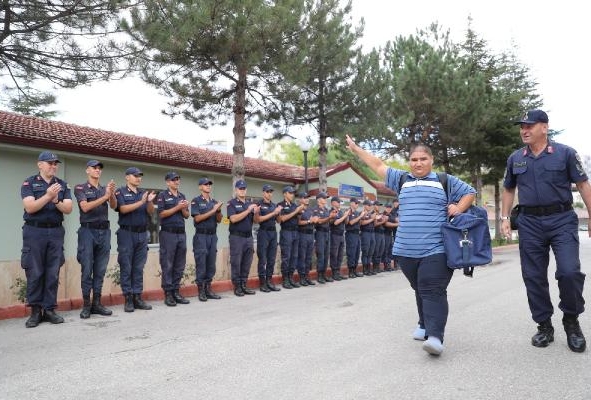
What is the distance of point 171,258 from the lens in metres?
7.39

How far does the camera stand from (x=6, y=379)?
362 cm

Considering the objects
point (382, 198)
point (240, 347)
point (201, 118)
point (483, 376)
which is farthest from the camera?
point (382, 198)

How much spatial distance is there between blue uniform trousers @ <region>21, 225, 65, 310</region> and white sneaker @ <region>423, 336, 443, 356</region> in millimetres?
4365

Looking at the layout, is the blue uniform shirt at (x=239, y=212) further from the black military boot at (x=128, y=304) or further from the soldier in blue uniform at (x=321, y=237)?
the soldier in blue uniform at (x=321, y=237)

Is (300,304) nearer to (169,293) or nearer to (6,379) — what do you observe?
(169,293)

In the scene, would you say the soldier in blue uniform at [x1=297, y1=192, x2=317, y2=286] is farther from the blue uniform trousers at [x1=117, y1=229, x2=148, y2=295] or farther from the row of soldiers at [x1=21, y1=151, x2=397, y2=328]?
the blue uniform trousers at [x1=117, y1=229, x2=148, y2=295]

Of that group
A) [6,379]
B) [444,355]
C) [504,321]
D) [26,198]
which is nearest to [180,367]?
[6,379]

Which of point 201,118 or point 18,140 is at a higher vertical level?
point 201,118

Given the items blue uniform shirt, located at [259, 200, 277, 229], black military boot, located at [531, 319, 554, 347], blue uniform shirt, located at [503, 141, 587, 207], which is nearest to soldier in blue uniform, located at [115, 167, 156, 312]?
blue uniform shirt, located at [259, 200, 277, 229]

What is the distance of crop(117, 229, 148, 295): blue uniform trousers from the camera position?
6812mm

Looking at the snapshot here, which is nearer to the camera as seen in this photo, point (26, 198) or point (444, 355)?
point (444, 355)

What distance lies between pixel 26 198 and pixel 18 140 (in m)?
6.72

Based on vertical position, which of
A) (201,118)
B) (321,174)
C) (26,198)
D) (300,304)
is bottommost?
(300,304)

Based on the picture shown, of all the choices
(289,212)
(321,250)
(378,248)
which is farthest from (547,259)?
(378,248)
